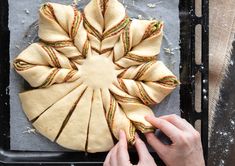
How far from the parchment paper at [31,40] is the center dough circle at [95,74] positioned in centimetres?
18

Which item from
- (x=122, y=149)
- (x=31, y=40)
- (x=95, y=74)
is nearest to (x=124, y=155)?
(x=122, y=149)

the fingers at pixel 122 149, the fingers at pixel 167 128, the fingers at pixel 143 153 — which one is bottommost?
the fingers at pixel 143 153

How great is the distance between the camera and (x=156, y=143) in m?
1.45

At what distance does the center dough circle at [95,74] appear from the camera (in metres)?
1.46

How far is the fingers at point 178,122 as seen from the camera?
1.42 meters

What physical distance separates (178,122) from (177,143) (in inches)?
2.5

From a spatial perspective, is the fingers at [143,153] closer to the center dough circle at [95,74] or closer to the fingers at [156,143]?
the fingers at [156,143]

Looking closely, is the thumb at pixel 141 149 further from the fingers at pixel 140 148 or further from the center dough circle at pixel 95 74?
the center dough circle at pixel 95 74

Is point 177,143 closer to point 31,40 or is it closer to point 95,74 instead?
point 95,74

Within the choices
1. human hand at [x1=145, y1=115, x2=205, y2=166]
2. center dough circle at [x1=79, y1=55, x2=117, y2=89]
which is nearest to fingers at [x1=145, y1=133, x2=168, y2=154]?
human hand at [x1=145, y1=115, x2=205, y2=166]

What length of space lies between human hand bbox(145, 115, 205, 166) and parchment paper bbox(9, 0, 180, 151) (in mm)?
87

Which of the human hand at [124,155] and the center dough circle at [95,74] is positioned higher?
the center dough circle at [95,74]

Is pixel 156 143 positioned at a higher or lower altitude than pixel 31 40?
lower

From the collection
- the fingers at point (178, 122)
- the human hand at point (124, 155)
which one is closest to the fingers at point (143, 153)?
the human hand at point (124, 155)
